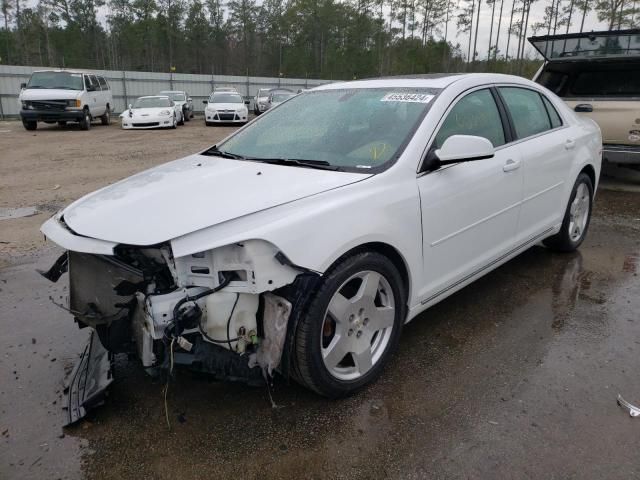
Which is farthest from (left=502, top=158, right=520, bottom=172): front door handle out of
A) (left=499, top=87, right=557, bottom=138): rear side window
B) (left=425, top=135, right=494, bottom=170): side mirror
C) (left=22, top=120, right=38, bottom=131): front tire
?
(left=22, top=120, right=38, bottom=131): front tire

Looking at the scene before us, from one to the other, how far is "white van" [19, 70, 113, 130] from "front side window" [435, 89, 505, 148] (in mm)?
17501

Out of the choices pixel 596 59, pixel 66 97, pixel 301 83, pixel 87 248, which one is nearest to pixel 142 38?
pixel 301 83

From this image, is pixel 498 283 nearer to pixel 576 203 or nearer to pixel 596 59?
pixel 576 203

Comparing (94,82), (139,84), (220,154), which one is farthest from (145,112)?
(220,154)

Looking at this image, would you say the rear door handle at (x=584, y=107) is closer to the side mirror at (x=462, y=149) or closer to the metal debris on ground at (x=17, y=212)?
the side mirror at (x=462, y=149)

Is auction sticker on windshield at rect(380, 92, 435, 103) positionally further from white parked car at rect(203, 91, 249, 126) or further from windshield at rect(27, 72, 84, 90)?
white parked car at rect(203, 91, 249, 126)

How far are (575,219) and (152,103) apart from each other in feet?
58.5

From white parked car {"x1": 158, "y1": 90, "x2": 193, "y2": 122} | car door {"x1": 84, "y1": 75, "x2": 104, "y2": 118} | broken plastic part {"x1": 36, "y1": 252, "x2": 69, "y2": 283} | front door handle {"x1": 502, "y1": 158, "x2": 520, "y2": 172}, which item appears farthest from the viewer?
white parked car {"x1": 158, "y1": 90, "x2": 193, "y2": 122}

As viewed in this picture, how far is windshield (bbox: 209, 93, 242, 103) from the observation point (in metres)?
21.5

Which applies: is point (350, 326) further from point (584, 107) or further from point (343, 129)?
point (584, 107)

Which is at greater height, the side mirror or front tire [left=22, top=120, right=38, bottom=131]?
the side mirror

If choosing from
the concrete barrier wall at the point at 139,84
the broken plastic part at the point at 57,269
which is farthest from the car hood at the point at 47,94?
the broken plastic part at the point at 57,269

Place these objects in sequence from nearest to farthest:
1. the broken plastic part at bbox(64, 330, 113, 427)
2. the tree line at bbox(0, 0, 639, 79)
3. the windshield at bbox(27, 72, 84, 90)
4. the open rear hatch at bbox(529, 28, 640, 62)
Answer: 1. the broken plastic part at bbox(64, 330, 113, 427)
2. the open rear hatch at bbox(529, 28, 640, 62)
3. the windshield at bbox(27, 72, 84, 90)
4. the tree line at bbox(0, 0, 639, 79)

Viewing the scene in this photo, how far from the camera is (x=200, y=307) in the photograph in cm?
235
